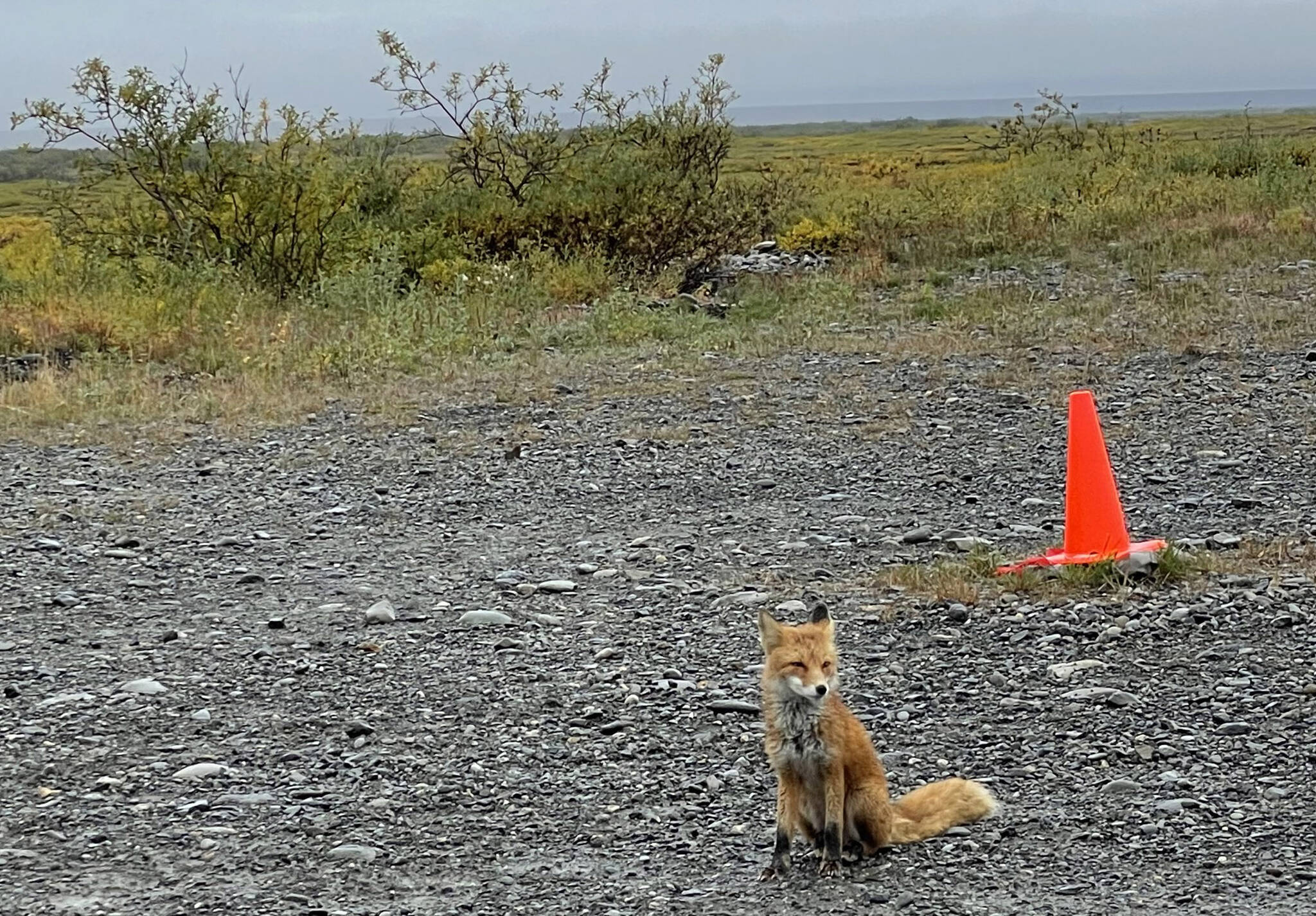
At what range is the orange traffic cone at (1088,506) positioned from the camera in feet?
18.6

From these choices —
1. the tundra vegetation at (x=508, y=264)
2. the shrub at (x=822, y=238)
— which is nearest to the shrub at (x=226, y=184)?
the tundra vegetation at (x=508, y=264)

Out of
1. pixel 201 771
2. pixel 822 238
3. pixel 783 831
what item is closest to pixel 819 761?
pixel 783 831

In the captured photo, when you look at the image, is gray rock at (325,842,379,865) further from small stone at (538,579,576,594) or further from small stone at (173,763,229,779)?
small stone at (538,579,576,594)

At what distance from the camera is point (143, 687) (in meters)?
4.89

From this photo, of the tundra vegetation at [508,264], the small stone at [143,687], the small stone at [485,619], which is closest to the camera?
the small stone at [143,687]

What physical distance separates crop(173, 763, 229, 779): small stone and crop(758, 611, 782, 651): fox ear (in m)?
1.71

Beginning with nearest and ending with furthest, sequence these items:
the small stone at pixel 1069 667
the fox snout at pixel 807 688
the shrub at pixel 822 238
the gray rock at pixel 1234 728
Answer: the fox snout at pixel 807 688, the gray rock at pixel 1234 728, the small stone at pixel 1069 667, the shrub at pixel 822 238

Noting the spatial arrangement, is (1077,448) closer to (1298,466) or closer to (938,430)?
(1298,466)

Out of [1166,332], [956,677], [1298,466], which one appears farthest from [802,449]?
[1166,332]

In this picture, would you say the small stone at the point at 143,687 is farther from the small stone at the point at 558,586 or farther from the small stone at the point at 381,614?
the small stone at the point at 558,586

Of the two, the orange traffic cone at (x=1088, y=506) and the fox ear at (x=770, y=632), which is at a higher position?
the fox ear at (x=770, y=632)

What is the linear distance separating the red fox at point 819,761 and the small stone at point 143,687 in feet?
7.84

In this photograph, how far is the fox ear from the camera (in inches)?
137

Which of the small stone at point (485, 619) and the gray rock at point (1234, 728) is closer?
the gray rock at point (1234, 728)
